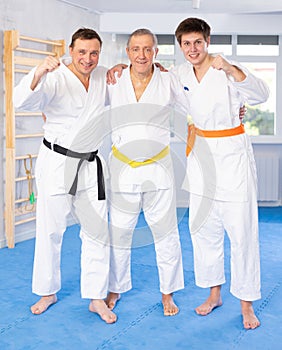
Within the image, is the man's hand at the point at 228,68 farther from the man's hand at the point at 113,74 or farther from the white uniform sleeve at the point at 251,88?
the man's hand at the point at 113,74

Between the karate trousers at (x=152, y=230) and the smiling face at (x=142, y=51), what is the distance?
0.70 meters

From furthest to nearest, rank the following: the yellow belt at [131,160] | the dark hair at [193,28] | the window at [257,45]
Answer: the window at [257,45] → the yellow belt at [131,160] → the dark hair at [193,28]

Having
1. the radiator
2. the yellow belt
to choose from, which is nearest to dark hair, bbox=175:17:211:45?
the yellow belt

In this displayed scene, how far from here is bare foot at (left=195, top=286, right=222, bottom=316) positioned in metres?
3.30

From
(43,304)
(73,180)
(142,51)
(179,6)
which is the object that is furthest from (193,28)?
(179,6)

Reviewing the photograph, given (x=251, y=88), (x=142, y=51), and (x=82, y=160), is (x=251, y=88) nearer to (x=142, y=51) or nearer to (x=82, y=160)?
(x=142, y=51)

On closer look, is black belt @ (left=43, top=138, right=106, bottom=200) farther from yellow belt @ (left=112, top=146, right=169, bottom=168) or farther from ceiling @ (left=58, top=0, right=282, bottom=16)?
ceiling @ (left=58, top=0, right=282, bottom=16)

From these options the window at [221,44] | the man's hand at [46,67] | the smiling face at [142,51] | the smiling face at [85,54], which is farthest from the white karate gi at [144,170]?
the window at [221,44]

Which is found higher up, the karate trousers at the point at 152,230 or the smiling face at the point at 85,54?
the smiling face at the point at 85,54

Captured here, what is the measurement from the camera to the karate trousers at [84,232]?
3197 mm

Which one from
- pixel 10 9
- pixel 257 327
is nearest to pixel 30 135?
pixel 10 9

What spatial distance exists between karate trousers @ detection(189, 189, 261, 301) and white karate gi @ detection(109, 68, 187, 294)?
0.14 metres

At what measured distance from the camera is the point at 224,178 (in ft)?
10.2

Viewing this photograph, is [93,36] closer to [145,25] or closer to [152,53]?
[152,53]
